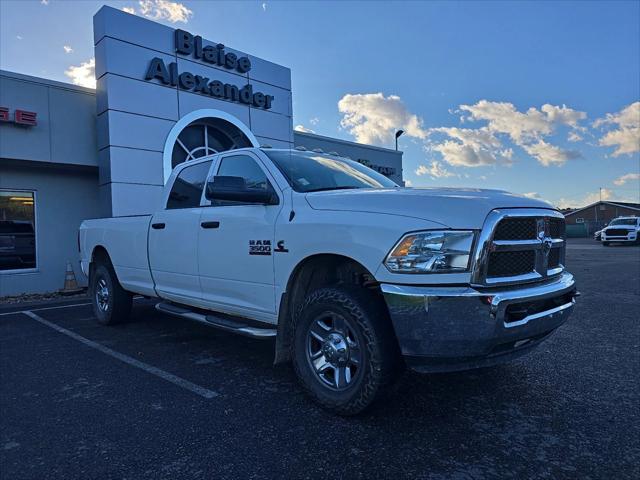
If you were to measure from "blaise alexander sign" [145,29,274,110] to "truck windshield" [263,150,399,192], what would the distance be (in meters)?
8.71

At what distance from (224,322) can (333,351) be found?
139cm

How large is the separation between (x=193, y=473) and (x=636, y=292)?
9373 mm

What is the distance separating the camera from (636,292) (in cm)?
885

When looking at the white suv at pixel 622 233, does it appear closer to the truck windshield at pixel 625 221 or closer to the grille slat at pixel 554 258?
the truck windshield at pixel 625 221

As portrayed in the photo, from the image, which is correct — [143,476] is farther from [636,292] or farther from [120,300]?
[636,292]

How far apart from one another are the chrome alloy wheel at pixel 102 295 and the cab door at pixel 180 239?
157 cm

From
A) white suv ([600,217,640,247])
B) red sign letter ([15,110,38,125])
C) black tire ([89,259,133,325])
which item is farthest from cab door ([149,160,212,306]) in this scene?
white suv ([600,217,640,247])

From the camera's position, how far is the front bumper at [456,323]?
2.67 metres

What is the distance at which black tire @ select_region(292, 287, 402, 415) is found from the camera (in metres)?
2.93

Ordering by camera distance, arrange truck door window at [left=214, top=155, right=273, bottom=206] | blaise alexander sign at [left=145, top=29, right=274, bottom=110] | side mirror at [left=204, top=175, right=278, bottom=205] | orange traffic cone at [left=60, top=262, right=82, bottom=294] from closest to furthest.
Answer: side mirror at [left=204, top=175, right=278, bottom=205] → truck door window at [left=214, top=155, right=273, bottom=206] → orange traffic cone at [left=60, top=262, right=82, bottom=294] → blaise alexander sign at [left=145, top=29, right=274, bottom=110]

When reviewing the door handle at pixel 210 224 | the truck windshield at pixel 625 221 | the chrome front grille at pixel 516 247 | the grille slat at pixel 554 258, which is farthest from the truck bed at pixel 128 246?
the truck windshield at pixel 625 221

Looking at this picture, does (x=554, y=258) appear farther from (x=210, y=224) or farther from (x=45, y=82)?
(x=45, y=82)

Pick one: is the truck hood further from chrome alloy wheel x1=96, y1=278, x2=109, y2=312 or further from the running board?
chrome alloy wheel x1=96, y1=278, x2=109, y2=312

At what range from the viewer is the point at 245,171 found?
4352mm
